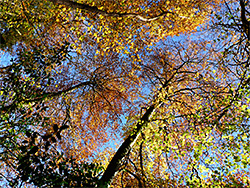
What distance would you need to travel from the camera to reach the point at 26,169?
3.98 m

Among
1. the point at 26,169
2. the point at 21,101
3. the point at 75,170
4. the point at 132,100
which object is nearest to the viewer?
the point at 26,169

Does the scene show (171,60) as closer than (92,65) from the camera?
No

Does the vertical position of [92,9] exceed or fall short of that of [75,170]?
it exceeds it

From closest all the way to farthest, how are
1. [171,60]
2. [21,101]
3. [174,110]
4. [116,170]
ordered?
[21,101] → [116,170] → [174,110] → [171,60]

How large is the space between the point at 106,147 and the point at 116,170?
9101 mm

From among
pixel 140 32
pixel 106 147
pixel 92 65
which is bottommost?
pixel 106 147

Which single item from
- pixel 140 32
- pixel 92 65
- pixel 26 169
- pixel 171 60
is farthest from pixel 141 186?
pixel 171 60

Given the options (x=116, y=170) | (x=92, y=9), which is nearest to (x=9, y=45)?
(x=92, y=9)

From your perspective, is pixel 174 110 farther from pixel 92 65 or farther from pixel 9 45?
pixel 9 45

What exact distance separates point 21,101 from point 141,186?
612 centimetres

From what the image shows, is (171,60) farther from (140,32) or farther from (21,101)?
(21,101)

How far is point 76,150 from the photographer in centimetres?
1321

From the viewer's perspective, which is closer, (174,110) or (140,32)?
(140,32)

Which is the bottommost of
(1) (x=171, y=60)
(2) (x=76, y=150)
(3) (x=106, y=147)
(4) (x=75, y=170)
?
(4) (x=75, y=170)
